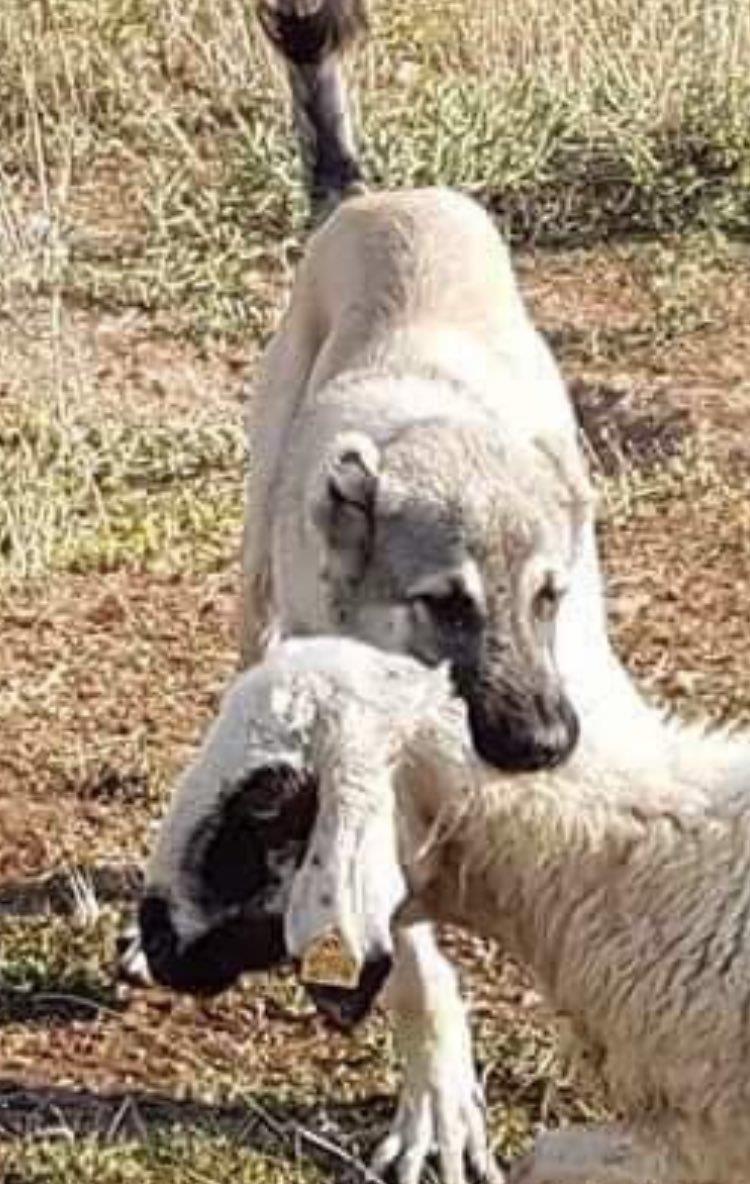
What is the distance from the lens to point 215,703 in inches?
321

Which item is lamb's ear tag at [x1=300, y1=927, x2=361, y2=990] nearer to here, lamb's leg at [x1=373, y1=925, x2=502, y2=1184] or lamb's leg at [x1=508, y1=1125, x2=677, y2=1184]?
lamb's leg at [x1=508, y1=1125, x2=677, y2=1184]

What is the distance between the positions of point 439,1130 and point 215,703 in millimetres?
2008

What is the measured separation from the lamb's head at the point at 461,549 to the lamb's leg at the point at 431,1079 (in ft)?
1.80

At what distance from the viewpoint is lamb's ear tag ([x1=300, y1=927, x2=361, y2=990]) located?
4930mm

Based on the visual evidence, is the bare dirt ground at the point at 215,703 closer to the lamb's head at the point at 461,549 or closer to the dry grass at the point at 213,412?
the dry grass at the point at 213,412

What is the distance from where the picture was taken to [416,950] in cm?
632

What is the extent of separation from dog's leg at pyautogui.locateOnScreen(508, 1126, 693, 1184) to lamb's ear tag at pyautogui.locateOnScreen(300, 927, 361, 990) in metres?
0.63

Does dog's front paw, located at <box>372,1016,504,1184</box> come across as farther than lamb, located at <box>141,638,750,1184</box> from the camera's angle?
Yes

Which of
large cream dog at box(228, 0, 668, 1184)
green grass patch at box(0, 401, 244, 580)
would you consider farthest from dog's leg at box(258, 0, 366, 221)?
green grass patch at box(0, 401, 244, 580)

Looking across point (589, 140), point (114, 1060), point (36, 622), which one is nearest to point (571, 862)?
point (114, 1060)

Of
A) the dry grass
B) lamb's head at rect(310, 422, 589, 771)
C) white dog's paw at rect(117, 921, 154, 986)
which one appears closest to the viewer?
lamb's head at rect(310, 422, 589, 771)

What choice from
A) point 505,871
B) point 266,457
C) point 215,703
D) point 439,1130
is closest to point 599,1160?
point 505,871

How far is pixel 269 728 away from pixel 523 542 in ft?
4.16

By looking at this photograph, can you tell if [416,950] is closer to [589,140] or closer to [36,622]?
[36,622]
